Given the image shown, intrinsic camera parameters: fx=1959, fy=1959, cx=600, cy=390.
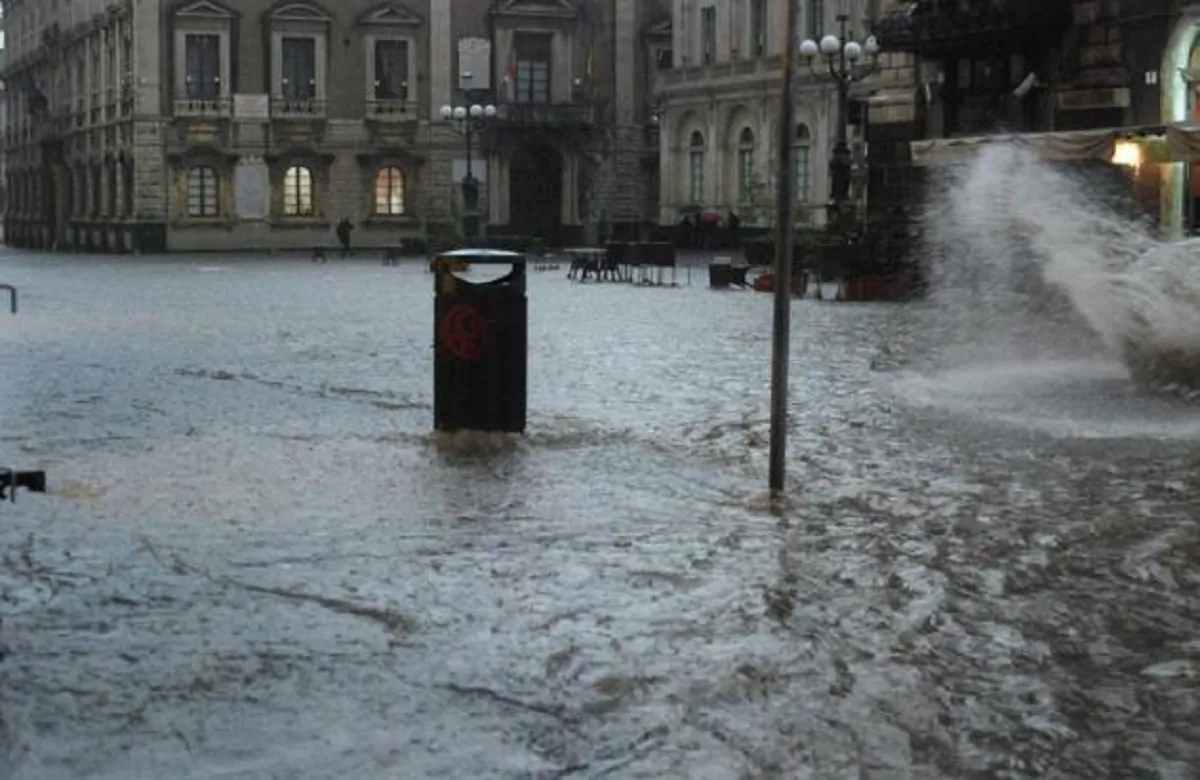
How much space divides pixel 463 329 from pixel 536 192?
59.6 metres

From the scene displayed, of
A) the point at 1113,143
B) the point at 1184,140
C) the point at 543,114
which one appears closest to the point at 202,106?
the point at 543,114

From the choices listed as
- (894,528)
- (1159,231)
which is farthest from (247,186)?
(894,528)

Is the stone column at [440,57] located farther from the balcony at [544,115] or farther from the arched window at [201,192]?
the arched window at [201,192]

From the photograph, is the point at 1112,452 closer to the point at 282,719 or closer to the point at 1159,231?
the point at 282,719

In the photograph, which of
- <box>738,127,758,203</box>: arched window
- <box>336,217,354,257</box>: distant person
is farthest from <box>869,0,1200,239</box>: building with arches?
<box>336,217,354,257</box>: distant person

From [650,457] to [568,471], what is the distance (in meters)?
0.75

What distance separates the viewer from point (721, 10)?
6216 centimetres

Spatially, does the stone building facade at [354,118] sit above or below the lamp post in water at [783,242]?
above

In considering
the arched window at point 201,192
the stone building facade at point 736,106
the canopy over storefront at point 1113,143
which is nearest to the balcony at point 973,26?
the canopy over storefront at point 1113,143

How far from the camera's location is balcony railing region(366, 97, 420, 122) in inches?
2689

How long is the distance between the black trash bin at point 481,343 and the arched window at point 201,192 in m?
57.1

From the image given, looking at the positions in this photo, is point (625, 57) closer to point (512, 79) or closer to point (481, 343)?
point (512, 79)

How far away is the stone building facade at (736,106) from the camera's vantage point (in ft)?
187

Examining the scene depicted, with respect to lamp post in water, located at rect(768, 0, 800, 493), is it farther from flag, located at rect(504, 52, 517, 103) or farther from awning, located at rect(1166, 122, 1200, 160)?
flag, located at rect(504, 52, 517, 103)
